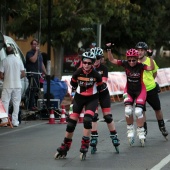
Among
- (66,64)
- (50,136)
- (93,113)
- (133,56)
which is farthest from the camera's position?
(66,64)

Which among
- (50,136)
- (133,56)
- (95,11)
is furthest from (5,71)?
(95,11)

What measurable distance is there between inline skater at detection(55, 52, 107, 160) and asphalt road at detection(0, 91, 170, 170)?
32 cm

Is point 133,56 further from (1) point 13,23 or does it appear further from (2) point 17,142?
(1) point 13,23

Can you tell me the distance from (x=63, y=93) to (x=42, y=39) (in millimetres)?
6676

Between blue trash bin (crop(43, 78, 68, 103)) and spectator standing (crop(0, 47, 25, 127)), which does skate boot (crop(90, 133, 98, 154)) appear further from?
blue trash bin (crop(43, 78, 68, 103))

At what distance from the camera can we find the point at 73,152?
38.8 ft

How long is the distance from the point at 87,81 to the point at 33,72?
8.18 meters

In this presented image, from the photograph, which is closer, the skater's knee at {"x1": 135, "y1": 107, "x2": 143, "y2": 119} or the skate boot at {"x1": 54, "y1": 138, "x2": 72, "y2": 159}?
the skate boot at {"x1": 54, "y1": 138, "x2": 72, "y2": 159}

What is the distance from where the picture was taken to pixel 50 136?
47.3 ft

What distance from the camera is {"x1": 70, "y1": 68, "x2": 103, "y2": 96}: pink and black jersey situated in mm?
11227

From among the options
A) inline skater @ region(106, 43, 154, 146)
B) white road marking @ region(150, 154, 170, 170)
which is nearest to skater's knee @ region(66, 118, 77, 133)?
white road marking @ region(150, 154, 170, 170)

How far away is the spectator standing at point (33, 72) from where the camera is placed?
19.0m

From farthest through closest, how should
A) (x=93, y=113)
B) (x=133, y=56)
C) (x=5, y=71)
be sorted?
1. (x=5, y=71)
2. (x=133, y=56)
3. (x=93, y=113)

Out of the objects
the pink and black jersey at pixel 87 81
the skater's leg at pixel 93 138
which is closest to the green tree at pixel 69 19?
the skater's leg at pixel 93 138
